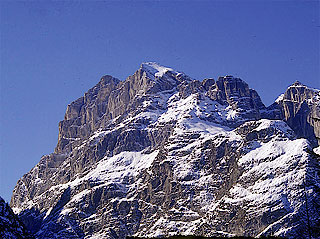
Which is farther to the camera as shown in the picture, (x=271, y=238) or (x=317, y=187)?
(x=271, y=238)

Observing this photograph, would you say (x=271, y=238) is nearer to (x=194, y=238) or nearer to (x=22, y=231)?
(x=194, y=238)

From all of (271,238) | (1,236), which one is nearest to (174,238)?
(271,238)

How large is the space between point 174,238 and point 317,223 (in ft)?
35.2

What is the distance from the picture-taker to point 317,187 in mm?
48531

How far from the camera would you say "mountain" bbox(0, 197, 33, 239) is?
145000 millimetres

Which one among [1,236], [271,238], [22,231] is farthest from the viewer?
[22,231]

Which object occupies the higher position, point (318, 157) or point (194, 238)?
point (318, 157)

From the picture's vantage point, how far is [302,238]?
2013 inches

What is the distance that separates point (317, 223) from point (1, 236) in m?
99.0

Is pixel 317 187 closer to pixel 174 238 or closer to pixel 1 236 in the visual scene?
pixel 174 238

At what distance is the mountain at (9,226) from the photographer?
145000 millimetres

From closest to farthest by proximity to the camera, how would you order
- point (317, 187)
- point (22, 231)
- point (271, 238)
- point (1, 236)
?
point (317, 187), point (271, 238), point (1, 236), point (22, 231)

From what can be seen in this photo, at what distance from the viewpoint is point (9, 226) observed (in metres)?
153

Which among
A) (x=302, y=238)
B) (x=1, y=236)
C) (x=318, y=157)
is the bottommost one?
(x=302, y=238)
